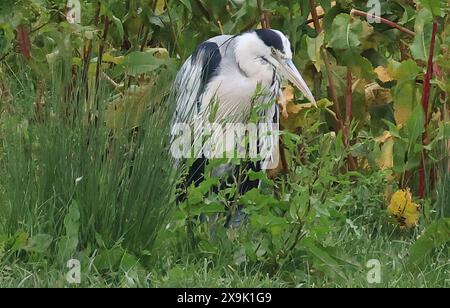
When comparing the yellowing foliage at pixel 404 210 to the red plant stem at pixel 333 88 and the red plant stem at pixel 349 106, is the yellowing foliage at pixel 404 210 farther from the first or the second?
the red plant stem at pixel 349 106

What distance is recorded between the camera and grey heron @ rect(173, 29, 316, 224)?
5473mm

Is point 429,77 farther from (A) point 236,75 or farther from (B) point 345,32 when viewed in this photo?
(A) point 236,75

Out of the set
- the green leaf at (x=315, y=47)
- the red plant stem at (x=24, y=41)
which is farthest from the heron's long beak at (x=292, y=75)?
the red plant stem at (x=24, y=41)

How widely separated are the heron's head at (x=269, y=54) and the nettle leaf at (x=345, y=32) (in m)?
0.26

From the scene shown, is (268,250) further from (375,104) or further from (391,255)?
(375,104)

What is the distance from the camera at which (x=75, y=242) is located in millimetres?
4484

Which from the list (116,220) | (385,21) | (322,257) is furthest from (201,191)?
(385,21)

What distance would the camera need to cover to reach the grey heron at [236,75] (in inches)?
215

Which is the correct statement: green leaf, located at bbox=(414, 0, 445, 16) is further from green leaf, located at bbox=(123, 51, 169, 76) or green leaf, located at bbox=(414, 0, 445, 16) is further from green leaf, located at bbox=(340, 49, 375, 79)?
green leaf, located at bbox=(123, 51, 169, 76)

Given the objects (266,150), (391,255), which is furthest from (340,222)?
(266,150)

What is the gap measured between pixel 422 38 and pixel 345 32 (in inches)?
14.5

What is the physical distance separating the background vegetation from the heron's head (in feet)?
0.58

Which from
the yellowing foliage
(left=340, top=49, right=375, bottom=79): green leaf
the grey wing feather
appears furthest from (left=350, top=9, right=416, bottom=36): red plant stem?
the yellowing foliage

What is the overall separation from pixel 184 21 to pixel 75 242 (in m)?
1.98
